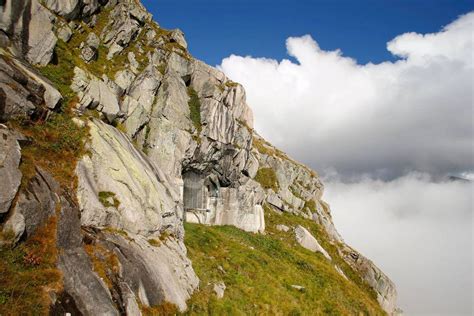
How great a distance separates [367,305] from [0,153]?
3875 cm

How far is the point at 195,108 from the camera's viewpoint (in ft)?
143

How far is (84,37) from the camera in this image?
35344mm

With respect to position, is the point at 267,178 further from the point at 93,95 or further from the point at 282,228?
the point at 93,95

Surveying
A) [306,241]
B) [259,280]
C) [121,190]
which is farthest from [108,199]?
[306,241]

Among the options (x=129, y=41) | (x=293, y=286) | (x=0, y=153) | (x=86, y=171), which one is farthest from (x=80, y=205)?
(x=129, y=41)

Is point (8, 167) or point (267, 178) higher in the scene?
point (267, 178)

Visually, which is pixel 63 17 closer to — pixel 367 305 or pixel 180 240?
pixel 180 240

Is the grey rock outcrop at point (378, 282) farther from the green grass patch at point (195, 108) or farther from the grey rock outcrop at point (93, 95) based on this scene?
the grey rock outcrop at point (93, 95)

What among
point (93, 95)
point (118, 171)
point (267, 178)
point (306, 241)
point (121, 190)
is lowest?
point (306, 241)

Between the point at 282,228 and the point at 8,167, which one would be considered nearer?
the point at 8,167

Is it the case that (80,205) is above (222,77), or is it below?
below

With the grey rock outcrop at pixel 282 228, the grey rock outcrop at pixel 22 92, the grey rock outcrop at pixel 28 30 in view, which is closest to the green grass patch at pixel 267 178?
the grey rock outcrop at pixel 282 228

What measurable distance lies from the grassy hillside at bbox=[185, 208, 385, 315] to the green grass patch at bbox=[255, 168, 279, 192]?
1868 centimetres

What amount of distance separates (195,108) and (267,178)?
2818 cm
